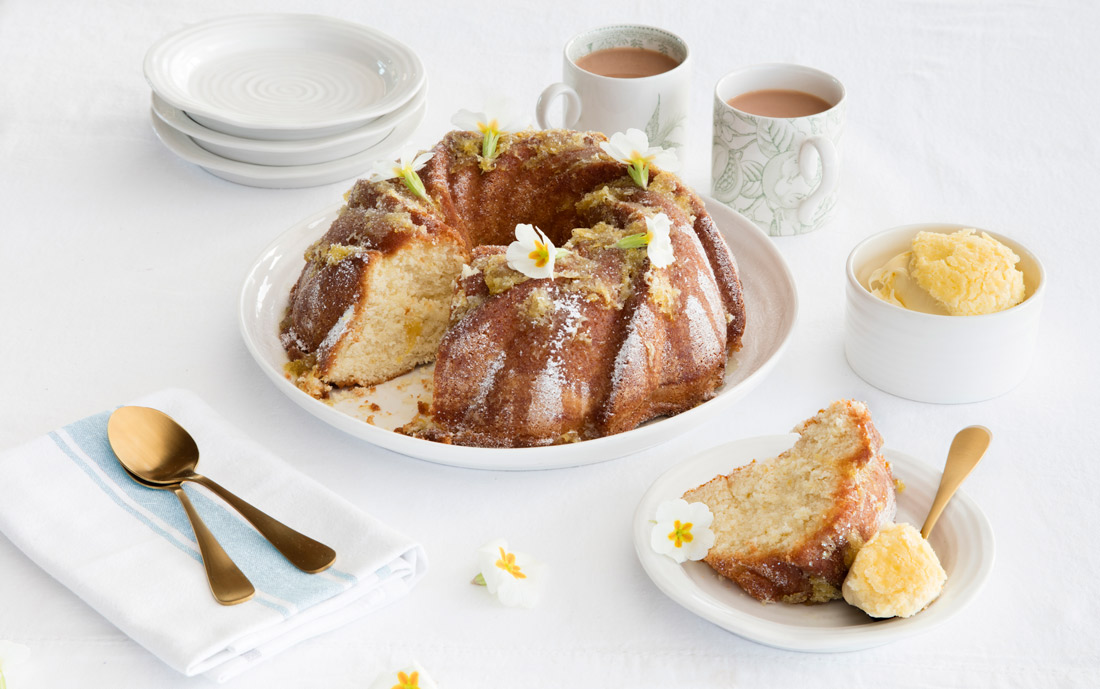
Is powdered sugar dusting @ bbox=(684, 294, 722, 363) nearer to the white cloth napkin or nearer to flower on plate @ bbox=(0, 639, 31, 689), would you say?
the white cloth napkin

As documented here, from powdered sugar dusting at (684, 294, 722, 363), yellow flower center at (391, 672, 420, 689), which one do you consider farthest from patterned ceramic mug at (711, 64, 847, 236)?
yellow flower center at (391, 672, 420, 689)

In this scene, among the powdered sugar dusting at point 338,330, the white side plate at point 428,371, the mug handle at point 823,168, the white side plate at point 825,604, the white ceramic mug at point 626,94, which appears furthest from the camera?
the white ceramic mug at point 626,94

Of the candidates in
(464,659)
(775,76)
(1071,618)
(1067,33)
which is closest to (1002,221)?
(775,76)

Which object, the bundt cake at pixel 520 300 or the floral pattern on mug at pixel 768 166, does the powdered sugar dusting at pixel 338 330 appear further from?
the floral pattern on mug at pixel 768 166

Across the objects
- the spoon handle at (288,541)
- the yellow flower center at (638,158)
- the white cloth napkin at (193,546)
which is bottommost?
the white cloth napkin at (193,546)

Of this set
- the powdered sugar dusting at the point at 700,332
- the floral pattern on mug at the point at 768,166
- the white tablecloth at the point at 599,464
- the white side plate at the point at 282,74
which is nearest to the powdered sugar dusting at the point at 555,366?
the white tablecloth at the point at 599,464
